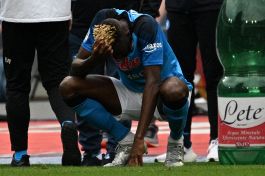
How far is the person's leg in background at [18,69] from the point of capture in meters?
8.38

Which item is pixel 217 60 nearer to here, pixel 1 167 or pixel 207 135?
pixel 1 167

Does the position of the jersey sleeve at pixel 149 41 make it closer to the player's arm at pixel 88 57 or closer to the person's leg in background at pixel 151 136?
the player's arm at pixel 88 57

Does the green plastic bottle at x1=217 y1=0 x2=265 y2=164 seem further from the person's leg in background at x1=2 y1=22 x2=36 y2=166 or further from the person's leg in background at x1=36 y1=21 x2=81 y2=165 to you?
the person's leg in background at x1=2 y1=22 x2=36 y2=166

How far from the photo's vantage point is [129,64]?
8.02 m

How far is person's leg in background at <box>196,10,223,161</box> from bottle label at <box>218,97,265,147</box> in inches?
38.4

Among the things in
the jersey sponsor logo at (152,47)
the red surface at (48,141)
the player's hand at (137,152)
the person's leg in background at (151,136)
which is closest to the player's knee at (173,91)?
the jersey sponsor logo at (152,47)

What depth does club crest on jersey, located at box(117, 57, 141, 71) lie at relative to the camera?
7.98 m

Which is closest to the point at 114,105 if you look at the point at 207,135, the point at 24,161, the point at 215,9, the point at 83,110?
the point at 83,110

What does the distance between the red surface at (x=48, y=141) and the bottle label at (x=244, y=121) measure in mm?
2163

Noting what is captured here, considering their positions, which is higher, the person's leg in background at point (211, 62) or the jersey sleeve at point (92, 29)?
the jersey sleeve at point (92, 29)

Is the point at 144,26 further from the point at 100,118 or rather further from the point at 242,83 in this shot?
the point at 242,83

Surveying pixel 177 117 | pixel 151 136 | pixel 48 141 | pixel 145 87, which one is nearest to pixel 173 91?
pixel 145 87

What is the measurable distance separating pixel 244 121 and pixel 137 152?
3.12 feet

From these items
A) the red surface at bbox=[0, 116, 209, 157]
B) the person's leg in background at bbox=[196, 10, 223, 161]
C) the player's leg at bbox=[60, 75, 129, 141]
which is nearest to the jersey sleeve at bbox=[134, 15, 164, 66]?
the player's leg at bbox=[60, 75, 129, 141]
